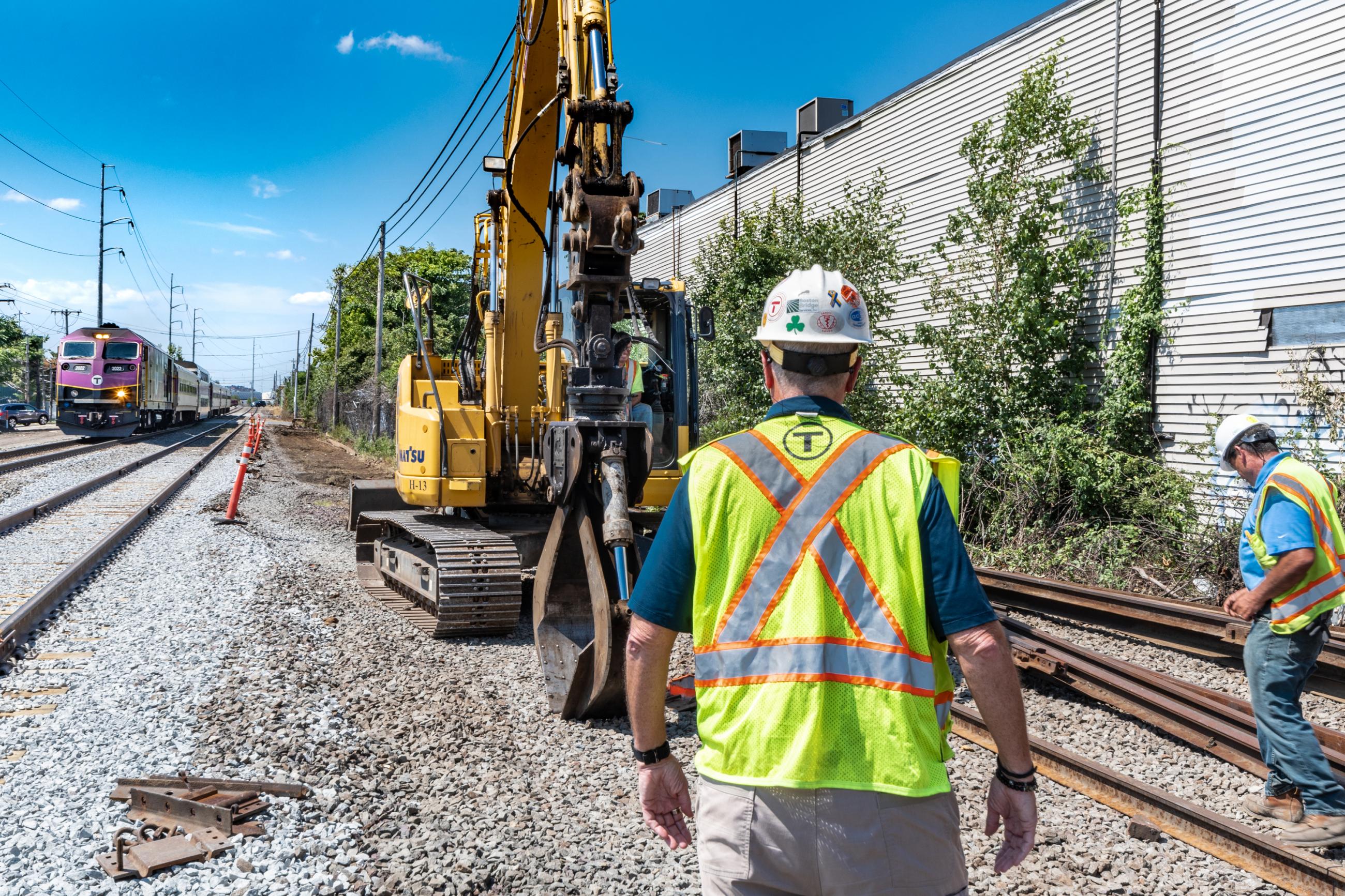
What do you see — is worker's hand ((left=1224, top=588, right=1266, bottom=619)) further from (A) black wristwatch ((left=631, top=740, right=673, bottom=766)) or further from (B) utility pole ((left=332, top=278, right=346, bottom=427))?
(B) utility pole ((left=332, top=278, right=346, bottom=427))

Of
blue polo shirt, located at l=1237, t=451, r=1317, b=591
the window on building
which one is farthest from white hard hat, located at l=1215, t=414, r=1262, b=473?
the window on building

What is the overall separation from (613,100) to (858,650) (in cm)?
517

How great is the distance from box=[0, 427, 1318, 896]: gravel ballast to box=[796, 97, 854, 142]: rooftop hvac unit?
14.7m

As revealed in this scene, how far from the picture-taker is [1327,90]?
9.23 metres

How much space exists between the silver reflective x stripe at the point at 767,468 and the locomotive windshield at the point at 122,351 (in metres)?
35.2

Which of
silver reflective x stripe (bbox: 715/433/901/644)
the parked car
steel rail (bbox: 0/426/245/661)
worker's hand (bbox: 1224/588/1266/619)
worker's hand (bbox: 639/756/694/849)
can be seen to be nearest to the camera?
silver reflective x stripe (bbox: 715/433/901/644)

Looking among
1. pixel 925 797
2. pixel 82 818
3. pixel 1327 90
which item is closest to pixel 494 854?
pixel 82 818

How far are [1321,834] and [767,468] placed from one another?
376 centimetres

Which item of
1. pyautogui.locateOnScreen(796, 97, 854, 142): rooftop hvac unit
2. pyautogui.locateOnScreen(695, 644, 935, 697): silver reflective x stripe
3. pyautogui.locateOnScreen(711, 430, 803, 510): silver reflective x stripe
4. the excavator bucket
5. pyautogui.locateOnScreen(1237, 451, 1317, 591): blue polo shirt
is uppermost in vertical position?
pyautogui.locateOnScreen(796, 97, 854, 142): rooftop hvac unit

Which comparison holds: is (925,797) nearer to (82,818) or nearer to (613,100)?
(82,818)

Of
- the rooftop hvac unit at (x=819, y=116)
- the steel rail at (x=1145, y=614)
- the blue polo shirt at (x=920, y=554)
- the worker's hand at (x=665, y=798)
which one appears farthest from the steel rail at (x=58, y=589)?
the rooftop hvac unit at (x=819, y=116)

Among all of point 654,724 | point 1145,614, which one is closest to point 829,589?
point 654,724

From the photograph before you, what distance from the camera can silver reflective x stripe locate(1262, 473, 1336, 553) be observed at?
13.8 ft

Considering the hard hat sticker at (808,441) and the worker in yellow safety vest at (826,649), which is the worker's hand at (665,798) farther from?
the hard hat sticker at (808,441)
